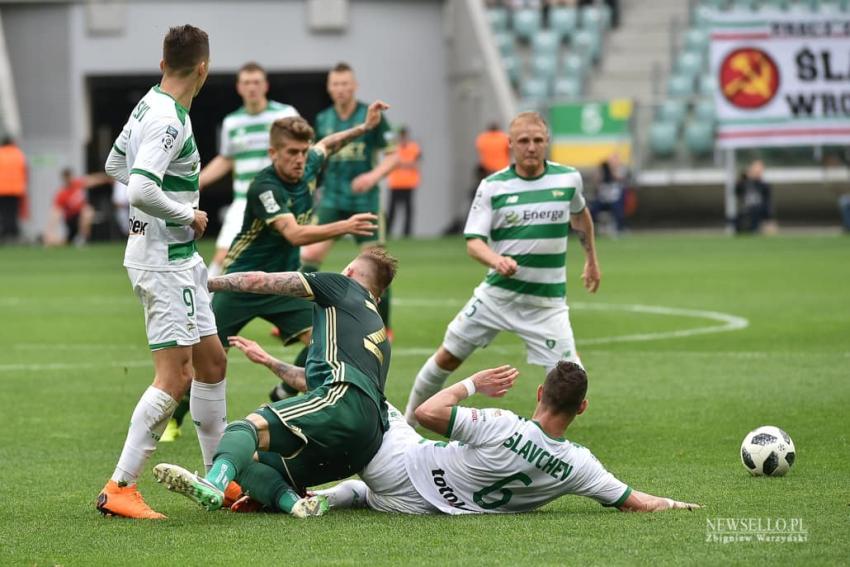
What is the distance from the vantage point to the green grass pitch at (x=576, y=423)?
6.02 m

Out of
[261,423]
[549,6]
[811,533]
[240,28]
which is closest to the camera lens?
[811,533]

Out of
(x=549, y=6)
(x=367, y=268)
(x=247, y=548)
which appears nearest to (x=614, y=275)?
(x=367, y=268)

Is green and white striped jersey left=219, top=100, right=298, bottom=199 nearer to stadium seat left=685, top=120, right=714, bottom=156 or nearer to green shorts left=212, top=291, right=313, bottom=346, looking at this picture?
green shorts left=212, top=291, right=313, bottom=346

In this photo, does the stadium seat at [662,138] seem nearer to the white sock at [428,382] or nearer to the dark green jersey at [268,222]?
the white sock at [428,382]

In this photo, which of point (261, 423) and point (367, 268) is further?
point (367, 268)

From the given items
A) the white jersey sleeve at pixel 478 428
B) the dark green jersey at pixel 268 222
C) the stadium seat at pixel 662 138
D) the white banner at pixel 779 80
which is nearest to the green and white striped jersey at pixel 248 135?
the dark green jersey at pixel 268 222

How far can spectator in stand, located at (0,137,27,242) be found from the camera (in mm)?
33094

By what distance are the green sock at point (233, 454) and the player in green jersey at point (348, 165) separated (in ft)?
20.8

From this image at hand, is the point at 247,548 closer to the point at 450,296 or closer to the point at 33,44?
the point at 450,296

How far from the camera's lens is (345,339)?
7.01 m

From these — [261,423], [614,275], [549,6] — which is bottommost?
[614,275]

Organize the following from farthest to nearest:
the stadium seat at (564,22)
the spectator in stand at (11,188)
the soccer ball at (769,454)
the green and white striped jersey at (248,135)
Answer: the stadium seat at (564,22) < the spectator in stand at (11,188) < the green and white striped jersey at (248,135) < the soccer ball at (769,454)

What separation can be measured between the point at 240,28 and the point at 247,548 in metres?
31.1

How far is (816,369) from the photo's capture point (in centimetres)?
1195
